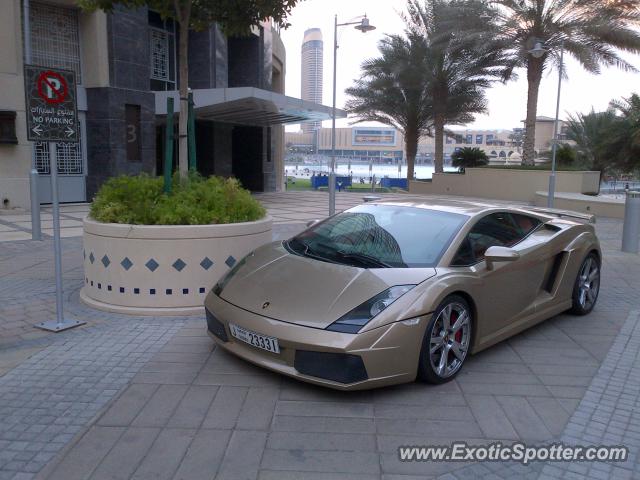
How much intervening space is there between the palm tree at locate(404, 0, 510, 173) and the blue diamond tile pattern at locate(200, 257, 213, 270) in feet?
65.1

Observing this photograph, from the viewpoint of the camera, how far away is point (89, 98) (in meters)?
17.5

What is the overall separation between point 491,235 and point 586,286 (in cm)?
177

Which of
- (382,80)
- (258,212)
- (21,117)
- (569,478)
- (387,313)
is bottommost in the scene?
(569,478)

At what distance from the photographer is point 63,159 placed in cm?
1752

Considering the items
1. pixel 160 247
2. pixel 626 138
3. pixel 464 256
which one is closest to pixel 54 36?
pixel 160 247

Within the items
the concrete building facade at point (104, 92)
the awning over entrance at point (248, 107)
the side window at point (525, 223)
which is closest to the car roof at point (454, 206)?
the side window at point (525, 223)

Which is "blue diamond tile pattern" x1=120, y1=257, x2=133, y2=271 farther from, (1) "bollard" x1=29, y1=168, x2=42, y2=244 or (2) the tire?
(1) "bollard" x1=29, y1=168, x2=42, y2=244

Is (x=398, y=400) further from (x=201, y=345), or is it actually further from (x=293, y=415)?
(x=201, y=345)

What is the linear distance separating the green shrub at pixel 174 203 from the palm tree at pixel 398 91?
21749mm

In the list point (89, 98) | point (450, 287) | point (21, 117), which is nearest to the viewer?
point (450, 287)

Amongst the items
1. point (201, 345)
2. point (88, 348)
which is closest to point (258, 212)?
point (201, 345)

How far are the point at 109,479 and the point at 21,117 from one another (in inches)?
614

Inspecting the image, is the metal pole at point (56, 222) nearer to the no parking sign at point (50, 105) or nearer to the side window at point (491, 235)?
the no parking sign at point (50, 105)

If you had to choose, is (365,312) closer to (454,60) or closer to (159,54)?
(159,54)
